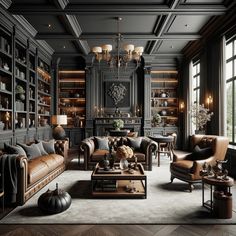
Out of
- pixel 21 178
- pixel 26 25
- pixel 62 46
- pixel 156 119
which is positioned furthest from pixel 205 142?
pixel 62 46

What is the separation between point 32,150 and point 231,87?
5.26 meters

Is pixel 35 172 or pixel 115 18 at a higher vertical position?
pixel 115 18

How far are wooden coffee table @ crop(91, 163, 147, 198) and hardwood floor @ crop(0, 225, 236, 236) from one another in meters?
0.98

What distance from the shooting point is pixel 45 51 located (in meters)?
8.77

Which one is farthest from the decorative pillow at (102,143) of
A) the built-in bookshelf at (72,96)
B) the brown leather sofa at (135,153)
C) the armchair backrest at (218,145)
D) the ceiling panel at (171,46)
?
the ceiling panel at (171,46)

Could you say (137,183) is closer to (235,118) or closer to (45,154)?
(45,154)

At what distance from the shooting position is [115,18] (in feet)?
20.7

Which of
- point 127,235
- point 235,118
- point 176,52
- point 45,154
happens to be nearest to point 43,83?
point 45,154

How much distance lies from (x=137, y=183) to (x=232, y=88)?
368 centimetres

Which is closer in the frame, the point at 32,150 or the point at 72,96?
the point at 32,150

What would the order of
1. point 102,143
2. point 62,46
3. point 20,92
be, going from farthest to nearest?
point 62,46 → point 102,143 → point 20,92

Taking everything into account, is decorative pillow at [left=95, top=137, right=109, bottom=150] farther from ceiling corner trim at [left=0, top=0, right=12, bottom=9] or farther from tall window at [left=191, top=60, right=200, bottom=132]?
tall window at [left=191, top=60, right=200, bottom=132]

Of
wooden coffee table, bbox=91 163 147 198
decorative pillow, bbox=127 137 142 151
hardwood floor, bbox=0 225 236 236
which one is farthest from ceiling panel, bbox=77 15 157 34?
hardwood floor, bbox=0 225 236 236

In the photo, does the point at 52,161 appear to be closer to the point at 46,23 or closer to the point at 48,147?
the point at 48,147
